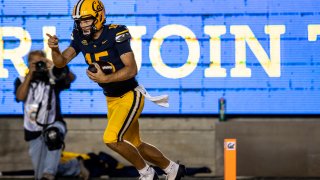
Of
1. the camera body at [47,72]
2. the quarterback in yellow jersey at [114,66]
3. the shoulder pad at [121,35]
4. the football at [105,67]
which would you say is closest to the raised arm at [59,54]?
the quarterback in yellow jersey at [114,66]

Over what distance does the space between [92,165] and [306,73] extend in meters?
2.92

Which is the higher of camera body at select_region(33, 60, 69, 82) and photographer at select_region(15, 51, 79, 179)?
camera body at select_region(33, 60, 69, 82)

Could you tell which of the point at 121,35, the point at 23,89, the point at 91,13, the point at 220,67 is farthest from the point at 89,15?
the point at 220,67

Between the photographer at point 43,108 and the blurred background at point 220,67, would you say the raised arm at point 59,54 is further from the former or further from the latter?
the blurred background at point 220,67

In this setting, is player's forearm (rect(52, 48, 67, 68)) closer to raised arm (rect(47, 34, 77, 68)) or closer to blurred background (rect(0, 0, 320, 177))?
raised arm (rect(47, 34, 77, 68))

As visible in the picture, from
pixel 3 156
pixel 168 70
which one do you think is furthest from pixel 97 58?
pixel 3 156

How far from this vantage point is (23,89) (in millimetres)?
11305

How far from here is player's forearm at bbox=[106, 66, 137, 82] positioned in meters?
9.20

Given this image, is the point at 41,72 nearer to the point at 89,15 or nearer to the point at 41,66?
the point at 41,66

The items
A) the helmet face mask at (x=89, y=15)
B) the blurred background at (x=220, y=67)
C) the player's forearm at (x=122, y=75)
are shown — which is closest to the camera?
the player's forearm at (x=122, y=75)

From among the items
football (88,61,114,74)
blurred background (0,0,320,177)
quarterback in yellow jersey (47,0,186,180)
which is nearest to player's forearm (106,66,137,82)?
quarterback in yellow jersey (47,0,186,180)

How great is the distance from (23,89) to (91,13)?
7.61ft

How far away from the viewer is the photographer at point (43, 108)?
1116 cm

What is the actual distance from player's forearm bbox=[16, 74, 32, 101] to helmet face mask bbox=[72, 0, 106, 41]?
196cm
